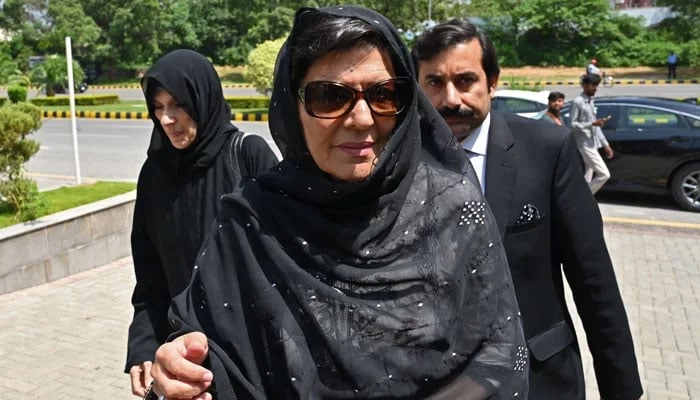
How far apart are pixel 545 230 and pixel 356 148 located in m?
0.87

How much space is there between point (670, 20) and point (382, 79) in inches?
1636

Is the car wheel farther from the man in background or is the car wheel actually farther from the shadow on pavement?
the man in background

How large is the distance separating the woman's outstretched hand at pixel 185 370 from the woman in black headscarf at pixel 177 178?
863 mm

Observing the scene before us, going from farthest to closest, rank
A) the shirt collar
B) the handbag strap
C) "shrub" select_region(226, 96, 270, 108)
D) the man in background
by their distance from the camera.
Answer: "shrub" select_region(226, 96, 270, 108)
the man in background
the handbag strap
the shirt collar

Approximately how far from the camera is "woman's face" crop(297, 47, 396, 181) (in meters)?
1.31

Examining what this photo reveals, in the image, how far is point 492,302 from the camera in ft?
4.57

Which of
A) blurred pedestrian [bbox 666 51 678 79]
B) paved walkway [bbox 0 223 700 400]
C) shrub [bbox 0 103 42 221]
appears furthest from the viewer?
blurred pedestrian [bbox 666 51 678 79]

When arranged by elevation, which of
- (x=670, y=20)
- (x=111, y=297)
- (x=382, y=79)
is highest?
(x=670, y=20)

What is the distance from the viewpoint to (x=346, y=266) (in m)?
1.30


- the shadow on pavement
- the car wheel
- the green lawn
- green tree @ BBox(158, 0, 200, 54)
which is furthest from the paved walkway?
green tree @ BBox(158, 0, 200, 54)

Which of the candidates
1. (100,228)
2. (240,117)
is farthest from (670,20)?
(100,228)

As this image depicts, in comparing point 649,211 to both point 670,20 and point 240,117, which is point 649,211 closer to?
point 240,117

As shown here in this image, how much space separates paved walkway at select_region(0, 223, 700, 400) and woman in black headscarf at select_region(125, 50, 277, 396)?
7.17ft

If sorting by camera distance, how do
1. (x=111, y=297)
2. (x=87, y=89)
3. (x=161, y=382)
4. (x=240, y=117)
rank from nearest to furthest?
(x=161, y=382) < (x=111, y=297) < (x=240, y=117) < (x=87, y=89)
